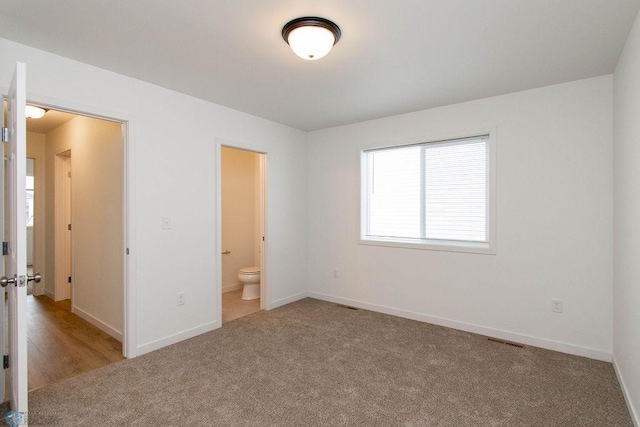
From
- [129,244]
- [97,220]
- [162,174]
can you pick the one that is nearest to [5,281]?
[129,244]

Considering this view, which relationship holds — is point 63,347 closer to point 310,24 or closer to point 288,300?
point 288,300

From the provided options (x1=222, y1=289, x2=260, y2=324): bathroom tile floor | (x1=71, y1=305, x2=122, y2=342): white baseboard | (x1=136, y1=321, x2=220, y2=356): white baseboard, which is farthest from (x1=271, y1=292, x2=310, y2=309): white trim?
(x1=71, y1=305, x2=122, y2=342): white baseboard

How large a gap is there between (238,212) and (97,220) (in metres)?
2.10

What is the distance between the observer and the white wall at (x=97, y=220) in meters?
3.22

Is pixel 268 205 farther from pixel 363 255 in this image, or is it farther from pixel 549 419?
pixel 549 419

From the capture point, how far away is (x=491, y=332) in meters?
3.29

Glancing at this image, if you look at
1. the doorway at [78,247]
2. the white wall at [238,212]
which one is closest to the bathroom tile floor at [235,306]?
the white wall at [238,212]

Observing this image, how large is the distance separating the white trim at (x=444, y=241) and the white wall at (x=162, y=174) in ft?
4.90

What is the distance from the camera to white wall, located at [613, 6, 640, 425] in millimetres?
1946

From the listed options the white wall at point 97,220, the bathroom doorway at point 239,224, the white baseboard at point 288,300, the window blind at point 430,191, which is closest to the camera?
the white wall at point 97,220

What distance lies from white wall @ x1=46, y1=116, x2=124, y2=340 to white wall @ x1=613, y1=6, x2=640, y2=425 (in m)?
3.87

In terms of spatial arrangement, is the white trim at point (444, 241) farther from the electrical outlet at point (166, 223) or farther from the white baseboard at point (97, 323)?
the white baseboard at point (97, 323)

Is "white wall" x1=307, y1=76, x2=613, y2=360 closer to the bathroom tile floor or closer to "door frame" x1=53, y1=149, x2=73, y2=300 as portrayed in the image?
the bathroom tile floor

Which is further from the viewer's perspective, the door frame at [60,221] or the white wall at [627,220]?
the door frame at [60,221]
